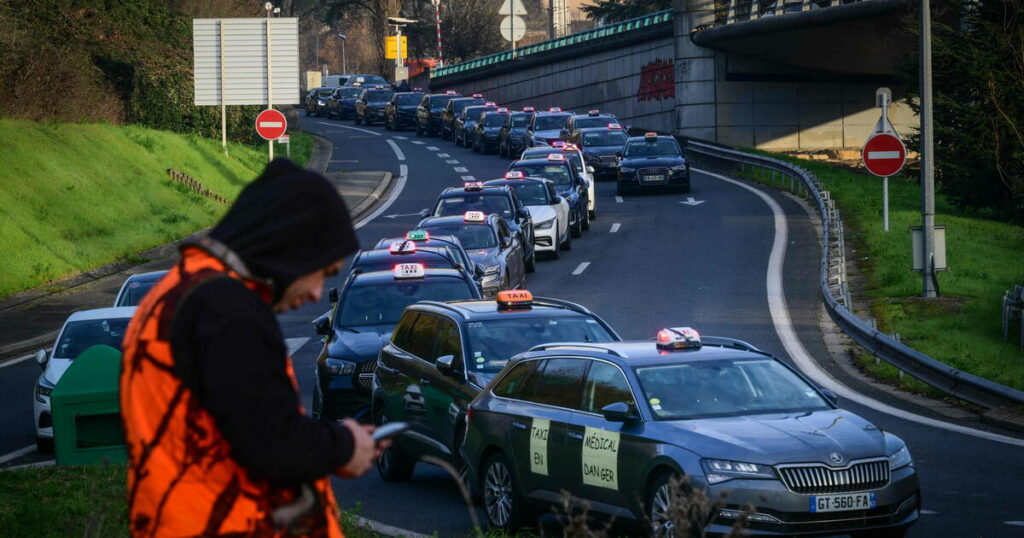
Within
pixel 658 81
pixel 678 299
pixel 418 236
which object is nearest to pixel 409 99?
pixel 658 81

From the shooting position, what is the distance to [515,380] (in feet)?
34.6

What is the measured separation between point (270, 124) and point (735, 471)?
28.6 metres

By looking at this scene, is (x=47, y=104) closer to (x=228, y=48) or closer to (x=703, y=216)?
(x=228, y=48)

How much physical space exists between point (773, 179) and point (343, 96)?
45.9m

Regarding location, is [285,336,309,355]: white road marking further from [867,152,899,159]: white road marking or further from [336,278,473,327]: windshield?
[867,152,899,159]: white road marking

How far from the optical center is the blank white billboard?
142 feet

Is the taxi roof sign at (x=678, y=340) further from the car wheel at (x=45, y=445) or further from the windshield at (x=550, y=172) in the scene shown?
the windshield at (x=550, y=172)

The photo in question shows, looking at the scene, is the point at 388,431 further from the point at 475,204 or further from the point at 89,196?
the point at 89,196

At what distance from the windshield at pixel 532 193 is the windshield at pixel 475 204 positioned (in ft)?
8.76

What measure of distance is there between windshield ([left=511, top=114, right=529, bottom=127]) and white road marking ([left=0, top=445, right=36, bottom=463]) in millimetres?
42404

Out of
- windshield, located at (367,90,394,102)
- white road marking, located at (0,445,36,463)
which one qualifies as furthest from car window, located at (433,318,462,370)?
windshield, located at (367,90,394,102)

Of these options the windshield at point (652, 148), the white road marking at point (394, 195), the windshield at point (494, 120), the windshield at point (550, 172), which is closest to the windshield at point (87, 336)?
the white road marking at point (394, 195)

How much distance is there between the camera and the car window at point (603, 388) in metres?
9.59

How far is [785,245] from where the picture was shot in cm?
3003
